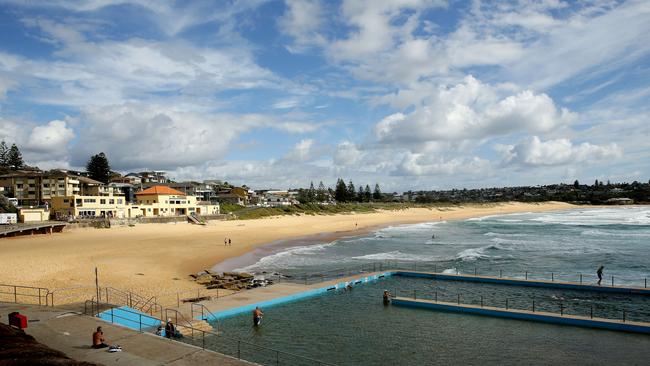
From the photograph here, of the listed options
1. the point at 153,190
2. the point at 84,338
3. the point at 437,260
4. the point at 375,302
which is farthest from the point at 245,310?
the point at 153,190

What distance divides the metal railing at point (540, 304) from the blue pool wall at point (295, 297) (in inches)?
113

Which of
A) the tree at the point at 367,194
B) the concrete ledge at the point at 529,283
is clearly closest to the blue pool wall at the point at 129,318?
the concrete ledge at the point at 529,283

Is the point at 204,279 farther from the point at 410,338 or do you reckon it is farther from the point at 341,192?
the point at 341,192

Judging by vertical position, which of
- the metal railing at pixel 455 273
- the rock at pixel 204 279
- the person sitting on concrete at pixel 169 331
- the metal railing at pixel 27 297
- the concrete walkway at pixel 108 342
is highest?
the concrete walkway at pixel 108 342

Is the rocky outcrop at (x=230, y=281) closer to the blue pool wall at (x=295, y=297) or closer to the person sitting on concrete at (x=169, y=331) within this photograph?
the blue pool wall at (x=295, y=297)

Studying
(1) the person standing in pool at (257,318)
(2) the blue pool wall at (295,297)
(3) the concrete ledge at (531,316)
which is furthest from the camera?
(2) the blue pool wall at (295,297)

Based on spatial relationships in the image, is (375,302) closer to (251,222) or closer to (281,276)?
(281,276)

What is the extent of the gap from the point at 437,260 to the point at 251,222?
4402 centimetres

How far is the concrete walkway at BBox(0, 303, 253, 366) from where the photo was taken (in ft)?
39.8

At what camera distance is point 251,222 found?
76812 mm

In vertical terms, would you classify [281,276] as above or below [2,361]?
below

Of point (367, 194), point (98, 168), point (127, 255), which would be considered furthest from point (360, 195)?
point (127, 255)

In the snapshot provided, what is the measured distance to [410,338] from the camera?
18766 mm

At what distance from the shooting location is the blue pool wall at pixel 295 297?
20.8 metres
